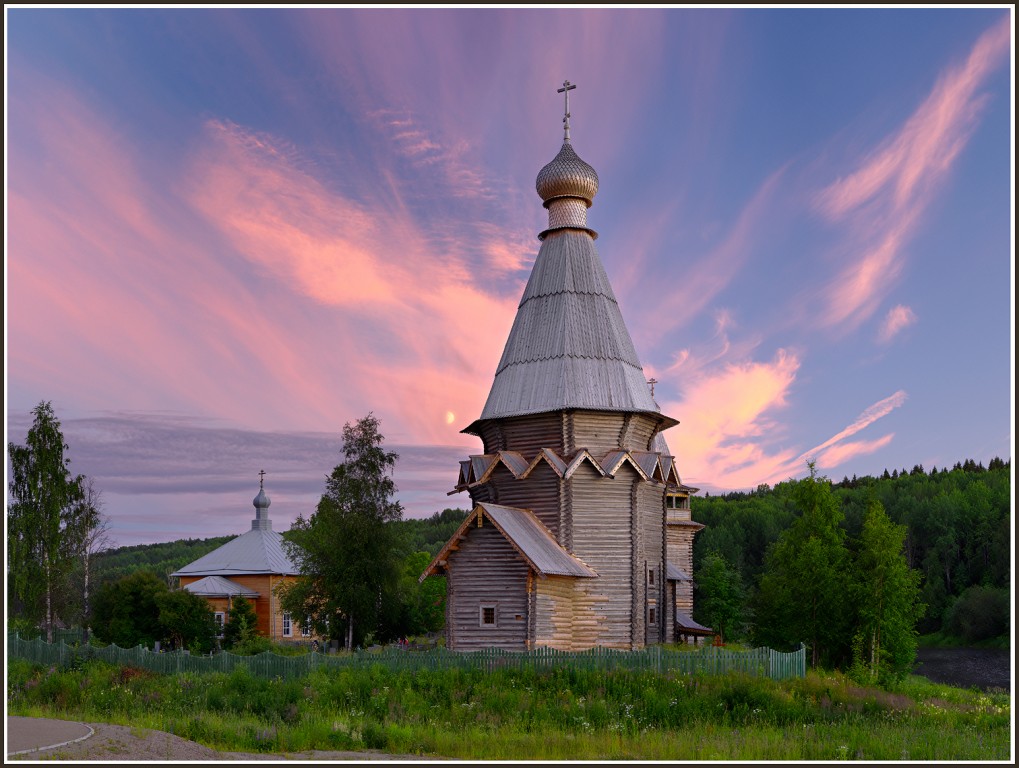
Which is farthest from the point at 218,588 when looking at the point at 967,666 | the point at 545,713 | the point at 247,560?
the point at 967,666

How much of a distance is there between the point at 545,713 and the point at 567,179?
20024 millimetres

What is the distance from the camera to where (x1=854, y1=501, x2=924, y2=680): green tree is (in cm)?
3100

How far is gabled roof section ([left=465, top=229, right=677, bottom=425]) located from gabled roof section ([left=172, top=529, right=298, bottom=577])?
853 inches

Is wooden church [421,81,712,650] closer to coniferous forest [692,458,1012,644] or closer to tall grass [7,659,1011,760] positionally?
tall grass [7,659,1011,760]

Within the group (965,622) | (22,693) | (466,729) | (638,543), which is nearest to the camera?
(466,729)

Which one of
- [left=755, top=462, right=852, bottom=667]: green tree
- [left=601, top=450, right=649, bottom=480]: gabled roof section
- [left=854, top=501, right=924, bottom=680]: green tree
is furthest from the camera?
[left=755, top=462, right=852, bottom=667]: green tree

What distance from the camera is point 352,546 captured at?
34.2 m

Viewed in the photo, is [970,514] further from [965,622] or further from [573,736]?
[573,736]

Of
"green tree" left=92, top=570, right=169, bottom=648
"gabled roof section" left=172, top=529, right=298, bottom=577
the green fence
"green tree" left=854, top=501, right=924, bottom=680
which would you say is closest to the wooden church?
the green fence

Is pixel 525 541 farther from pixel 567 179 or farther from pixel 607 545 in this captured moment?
pixel 567 179

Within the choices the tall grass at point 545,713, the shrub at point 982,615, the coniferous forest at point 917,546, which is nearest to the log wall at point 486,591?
the tall grass at point 545,713

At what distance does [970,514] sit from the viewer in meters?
86.9

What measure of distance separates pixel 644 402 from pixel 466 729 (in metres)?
15.2

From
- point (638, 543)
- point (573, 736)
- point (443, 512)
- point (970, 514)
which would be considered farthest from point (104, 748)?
point (443, 512)
